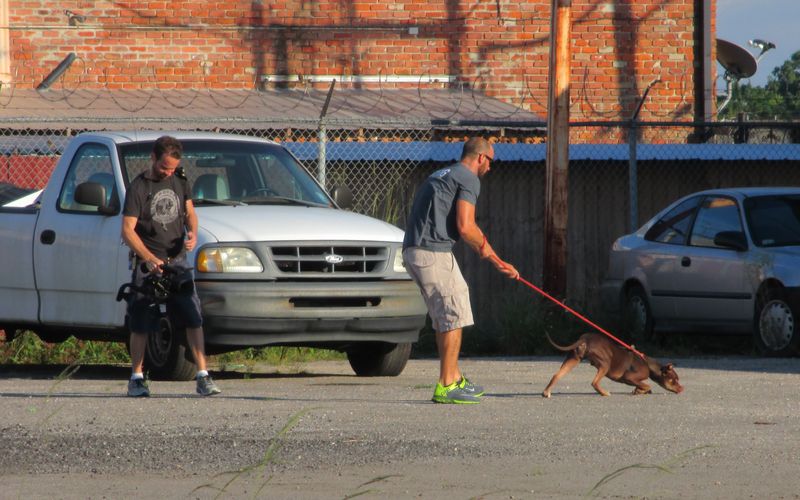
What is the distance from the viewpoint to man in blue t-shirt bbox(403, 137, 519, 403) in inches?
384

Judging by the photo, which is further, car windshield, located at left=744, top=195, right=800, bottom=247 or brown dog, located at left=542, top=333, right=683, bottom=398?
car windshield, located at left=744, top=195, right=800, bottom=247

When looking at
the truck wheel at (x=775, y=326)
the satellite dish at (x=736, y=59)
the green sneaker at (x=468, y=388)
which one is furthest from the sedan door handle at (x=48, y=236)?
the satellite dish at (x=736, y=59)

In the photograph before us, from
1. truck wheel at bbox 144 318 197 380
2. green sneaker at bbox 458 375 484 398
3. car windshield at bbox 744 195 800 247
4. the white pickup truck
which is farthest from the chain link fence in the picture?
green sneaker at bbox 458 375 484 398

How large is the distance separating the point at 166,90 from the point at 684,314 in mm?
10071

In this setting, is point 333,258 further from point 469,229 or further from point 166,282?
point 469,229

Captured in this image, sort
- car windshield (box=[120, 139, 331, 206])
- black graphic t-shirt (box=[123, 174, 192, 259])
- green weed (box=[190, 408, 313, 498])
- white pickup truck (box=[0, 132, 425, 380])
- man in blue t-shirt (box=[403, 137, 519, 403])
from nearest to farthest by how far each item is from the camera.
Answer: green weed (box=[190, 408, 313, 498])
man in blue t-shirt (box=[403, 137, 519, 403])
black graphic t-shirt (box=[123, 174, 192, 259])
white pickup truck (box=[0, 132, 425, 380])
car windshield (box=[120, 139, 331, 206])

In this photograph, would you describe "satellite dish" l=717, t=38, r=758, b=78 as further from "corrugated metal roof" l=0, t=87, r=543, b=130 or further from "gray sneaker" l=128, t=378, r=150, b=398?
"gray sneaker" l=128, t=378, r=150, b=398

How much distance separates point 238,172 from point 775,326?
5.13 meters

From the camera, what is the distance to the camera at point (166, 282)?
10.2 m

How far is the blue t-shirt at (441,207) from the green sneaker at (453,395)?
2.93 feet

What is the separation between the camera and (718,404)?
9953mm

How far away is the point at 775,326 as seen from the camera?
537 inches

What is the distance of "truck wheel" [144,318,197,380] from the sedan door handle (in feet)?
4.31

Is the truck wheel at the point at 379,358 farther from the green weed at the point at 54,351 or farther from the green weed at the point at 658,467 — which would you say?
the green weed at the point at 658,467
